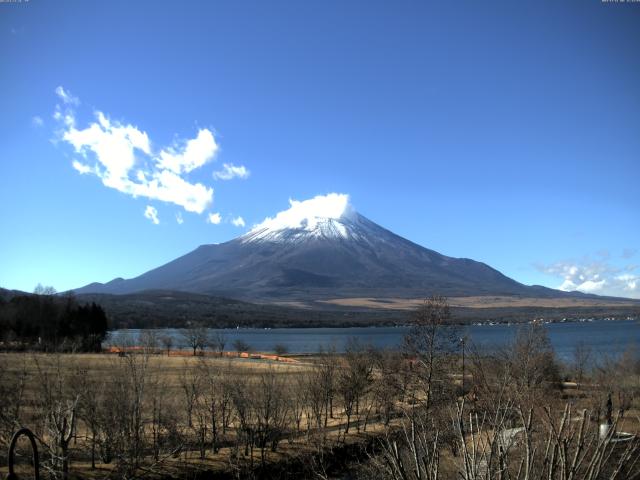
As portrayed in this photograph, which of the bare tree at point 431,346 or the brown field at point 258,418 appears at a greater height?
the bare tree at point 431,346

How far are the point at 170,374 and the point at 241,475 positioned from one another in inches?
1308

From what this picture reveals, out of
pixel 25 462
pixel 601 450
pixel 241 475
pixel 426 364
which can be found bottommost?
pixel 241 475

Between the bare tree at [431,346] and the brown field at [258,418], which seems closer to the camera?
the brown field at [258,418]

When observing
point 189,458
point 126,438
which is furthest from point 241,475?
point 126,438

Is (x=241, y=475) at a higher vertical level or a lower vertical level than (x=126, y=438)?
lower

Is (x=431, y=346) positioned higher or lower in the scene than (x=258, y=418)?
higher

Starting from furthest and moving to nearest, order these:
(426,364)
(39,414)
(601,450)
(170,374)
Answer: (170,374) → (426,364) → (39,414) → (601,450)

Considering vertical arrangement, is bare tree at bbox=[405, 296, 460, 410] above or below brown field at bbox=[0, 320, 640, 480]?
above

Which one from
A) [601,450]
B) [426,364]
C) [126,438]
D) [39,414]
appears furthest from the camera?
[426,364]

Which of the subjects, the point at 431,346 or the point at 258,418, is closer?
the point at 258,418

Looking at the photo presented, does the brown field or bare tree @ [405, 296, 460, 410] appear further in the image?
bare tree @ [405, 296, 460, 410]

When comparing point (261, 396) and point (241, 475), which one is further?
point (261, 396)

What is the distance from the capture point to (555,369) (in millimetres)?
46656

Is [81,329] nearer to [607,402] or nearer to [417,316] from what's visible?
[417,316]
